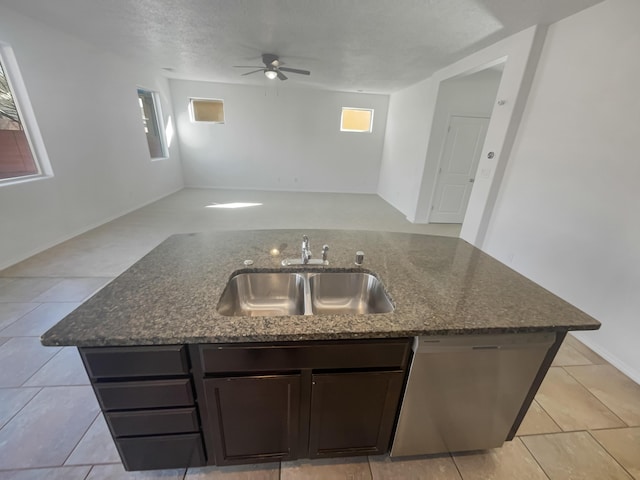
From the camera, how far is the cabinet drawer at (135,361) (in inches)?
34.6

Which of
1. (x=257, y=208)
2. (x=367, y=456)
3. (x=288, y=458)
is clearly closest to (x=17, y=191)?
(x=257, y=208)

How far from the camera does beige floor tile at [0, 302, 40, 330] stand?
2.07 m

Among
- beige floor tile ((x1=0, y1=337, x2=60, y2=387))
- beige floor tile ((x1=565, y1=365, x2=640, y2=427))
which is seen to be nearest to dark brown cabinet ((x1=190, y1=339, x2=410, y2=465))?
beige floor tile ((x1=0, y1=337, x2=60, y2=387))

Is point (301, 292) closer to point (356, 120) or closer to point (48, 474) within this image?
point (48, 474)

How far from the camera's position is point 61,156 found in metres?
3.46

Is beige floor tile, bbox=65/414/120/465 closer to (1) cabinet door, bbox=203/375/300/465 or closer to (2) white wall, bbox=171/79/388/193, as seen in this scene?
(1) cabinet door, bbox=203/375/300/465

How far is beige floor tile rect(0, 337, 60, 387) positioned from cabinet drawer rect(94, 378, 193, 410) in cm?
127

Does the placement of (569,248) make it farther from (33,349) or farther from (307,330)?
(33,349)

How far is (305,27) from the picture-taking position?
287 centimetres

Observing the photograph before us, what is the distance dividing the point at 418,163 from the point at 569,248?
3.18m

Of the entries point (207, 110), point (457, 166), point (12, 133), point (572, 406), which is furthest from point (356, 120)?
point (572, 406)

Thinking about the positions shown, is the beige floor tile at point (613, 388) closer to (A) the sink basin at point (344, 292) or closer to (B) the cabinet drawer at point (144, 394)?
(A) the sink basin at point (344, 292)

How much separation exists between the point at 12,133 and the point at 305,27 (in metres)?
3.63

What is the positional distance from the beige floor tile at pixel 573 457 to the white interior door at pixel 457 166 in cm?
419
